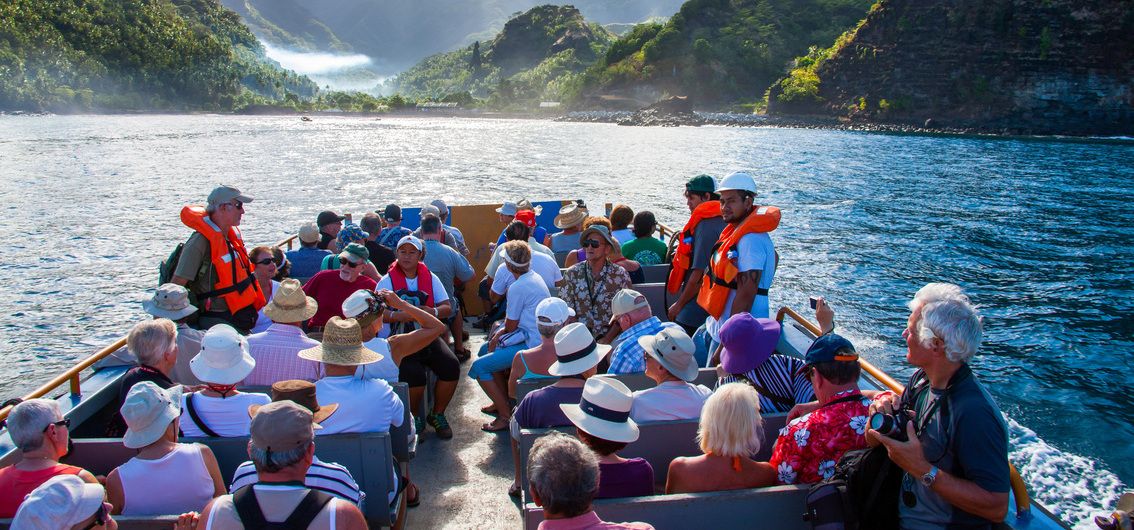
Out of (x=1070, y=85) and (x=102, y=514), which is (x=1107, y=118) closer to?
(x=1070, y=85)

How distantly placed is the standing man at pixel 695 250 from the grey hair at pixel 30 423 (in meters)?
4.43

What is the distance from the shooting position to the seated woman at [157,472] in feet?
10.1

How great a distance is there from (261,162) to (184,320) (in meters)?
46.0

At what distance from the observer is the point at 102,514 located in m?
2.68

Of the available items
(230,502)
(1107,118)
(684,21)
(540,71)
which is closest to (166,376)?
(230,502)

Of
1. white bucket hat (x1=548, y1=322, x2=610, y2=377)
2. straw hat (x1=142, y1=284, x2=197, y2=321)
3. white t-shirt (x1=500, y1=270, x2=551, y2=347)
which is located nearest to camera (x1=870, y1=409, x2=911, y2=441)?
white bucket hat (x1=548, y1=322, x2=610, y2=377)

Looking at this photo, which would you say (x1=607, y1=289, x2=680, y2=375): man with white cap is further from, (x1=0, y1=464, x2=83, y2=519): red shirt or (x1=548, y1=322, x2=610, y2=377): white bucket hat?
(x1=0, y1=464, x2=83, y2=519): red shirt

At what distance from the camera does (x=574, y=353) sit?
4227 mm

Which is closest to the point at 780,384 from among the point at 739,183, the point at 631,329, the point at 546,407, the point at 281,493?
the point at 631,329

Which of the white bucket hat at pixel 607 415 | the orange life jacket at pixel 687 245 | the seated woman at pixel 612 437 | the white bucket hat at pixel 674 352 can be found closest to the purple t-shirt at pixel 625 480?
the seated woman at pixel 612 437

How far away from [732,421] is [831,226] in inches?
893

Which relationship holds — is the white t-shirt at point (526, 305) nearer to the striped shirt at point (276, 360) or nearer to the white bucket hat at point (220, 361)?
the striped shirt at point (276, 360)

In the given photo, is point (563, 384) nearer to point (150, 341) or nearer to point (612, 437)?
point (612, 437)

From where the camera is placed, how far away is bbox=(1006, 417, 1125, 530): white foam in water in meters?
7.16
